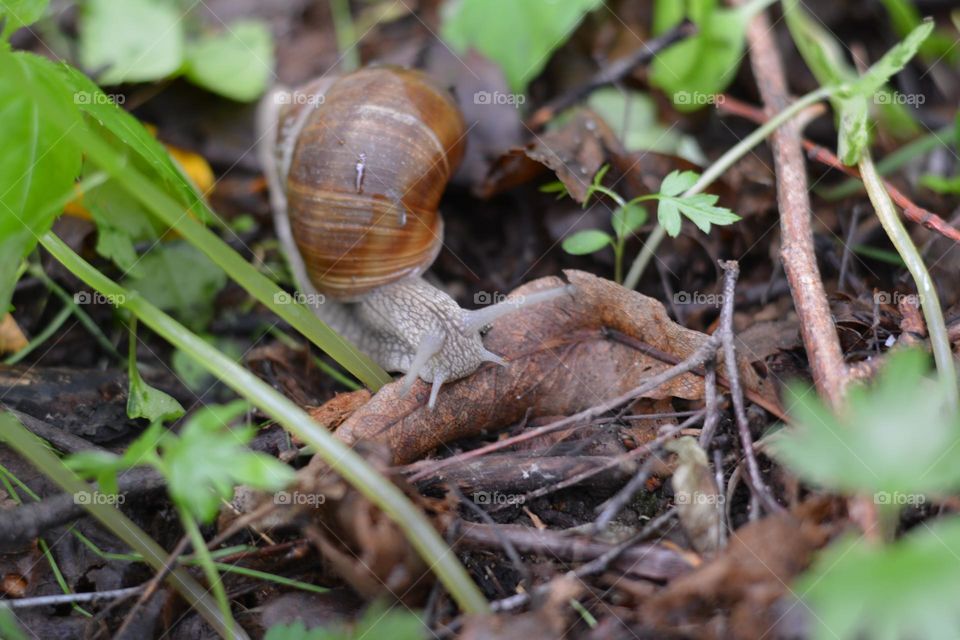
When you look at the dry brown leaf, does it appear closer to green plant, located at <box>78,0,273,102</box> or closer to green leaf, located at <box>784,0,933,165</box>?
green leaf, located at <box>784,0,933,165</box>

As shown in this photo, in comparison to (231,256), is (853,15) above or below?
above

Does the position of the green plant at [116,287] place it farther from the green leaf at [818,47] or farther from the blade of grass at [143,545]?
the green leaf at [818,47]

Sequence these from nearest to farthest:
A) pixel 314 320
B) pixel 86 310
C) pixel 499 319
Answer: pixel 314 320 < pixel 499 319 < pixel 86 310

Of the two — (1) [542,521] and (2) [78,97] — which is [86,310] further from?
(1) [542,521]

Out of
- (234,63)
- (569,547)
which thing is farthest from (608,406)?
(234,63)

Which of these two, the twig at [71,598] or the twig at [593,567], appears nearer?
the twig at [593,567]

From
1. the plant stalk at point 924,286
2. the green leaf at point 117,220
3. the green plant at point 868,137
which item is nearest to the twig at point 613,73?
the green plant at point 868,137

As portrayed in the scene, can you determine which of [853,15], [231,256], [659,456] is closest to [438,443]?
[659,456]
